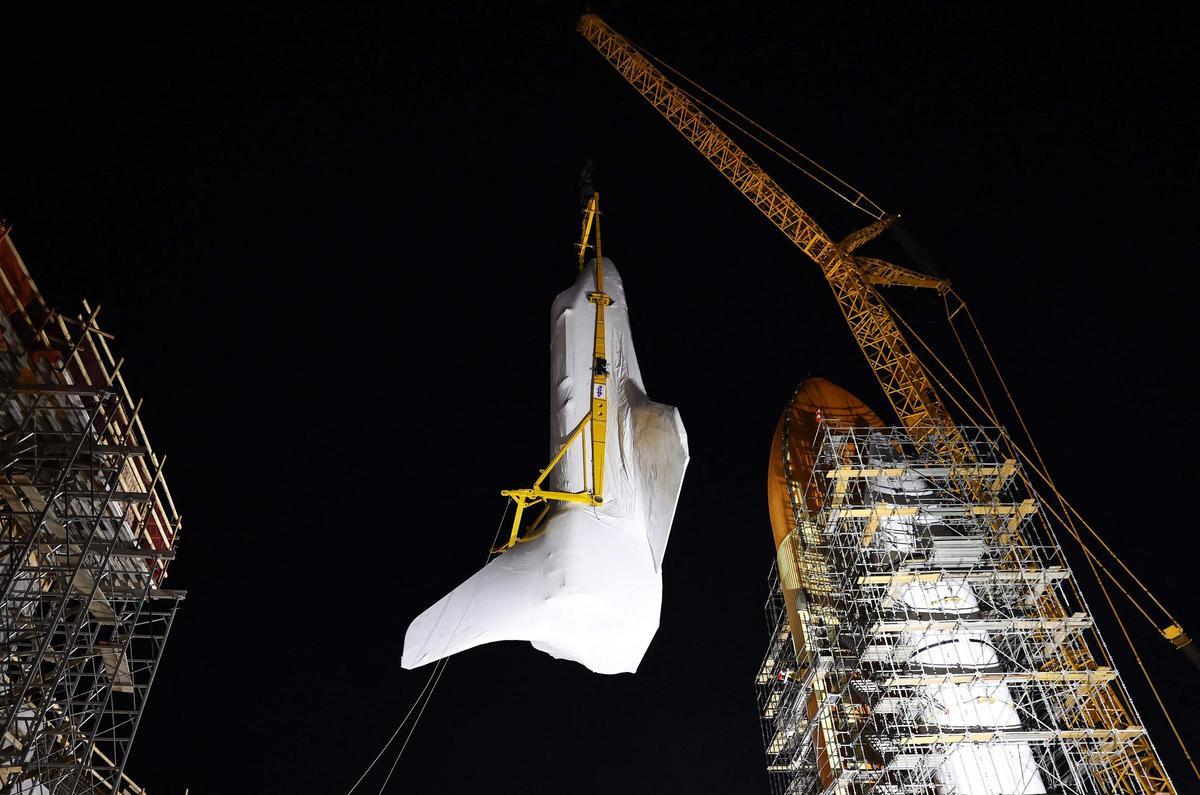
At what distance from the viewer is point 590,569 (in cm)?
1489

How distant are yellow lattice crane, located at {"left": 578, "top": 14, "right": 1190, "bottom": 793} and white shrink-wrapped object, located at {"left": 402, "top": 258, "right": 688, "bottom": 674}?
18.9 metres

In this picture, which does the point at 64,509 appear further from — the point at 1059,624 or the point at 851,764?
the point at 1059,624

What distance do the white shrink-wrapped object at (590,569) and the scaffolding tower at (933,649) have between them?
37.3 ft

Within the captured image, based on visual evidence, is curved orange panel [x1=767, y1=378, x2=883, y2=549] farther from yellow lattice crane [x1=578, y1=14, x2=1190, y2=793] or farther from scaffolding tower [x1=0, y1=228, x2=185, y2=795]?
scaffolding tower [x1=0, y1=228, x2=185, y2=795]

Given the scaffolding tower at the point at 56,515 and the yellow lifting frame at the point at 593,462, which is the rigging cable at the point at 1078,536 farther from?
the scaffolding tower at the point at 56,515

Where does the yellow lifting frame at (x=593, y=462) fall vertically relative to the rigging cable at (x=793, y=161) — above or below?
below

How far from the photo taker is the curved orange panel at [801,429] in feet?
104

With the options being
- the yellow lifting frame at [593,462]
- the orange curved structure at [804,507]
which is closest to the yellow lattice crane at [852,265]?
the orange curved structure at [804,507]

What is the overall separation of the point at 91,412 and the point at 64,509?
67.9 inches

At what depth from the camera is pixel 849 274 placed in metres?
36.5

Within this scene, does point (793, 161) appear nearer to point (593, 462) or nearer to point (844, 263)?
point (844, 263)

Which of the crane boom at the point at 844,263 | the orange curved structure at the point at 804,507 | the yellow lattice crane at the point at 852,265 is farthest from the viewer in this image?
the crane boom at the point at 844,263

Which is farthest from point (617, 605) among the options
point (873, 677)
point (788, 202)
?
point (788, 202)

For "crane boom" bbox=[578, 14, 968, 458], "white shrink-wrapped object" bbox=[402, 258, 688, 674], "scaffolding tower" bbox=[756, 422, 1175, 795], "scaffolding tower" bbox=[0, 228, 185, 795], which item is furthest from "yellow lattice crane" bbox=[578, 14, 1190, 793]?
"scaffolding tower" bbox=[0, 228, 185, 795]
